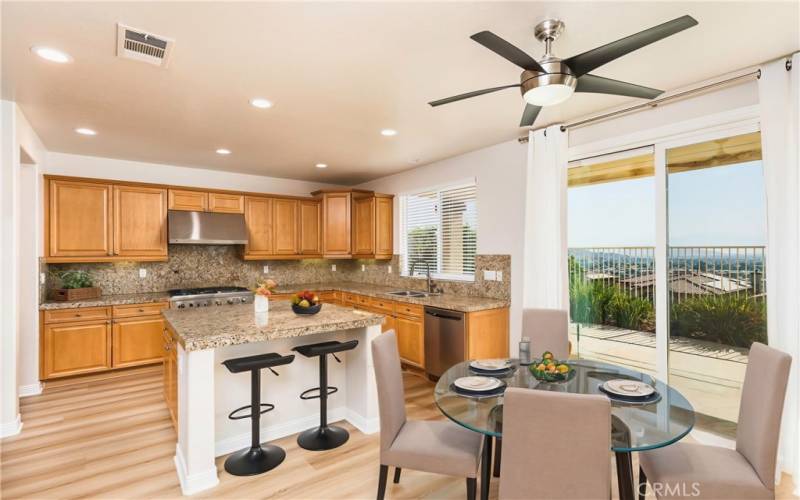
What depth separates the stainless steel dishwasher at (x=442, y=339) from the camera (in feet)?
12.8

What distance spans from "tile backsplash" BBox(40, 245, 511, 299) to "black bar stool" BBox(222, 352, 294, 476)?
8.38ft

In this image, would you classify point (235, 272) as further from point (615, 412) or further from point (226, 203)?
point (615, 412)

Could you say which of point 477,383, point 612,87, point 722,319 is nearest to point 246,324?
point 477,383

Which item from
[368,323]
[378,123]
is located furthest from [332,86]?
[368,323]

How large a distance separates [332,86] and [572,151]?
225cm

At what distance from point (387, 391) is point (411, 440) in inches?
10.9

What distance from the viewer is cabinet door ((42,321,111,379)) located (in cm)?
416

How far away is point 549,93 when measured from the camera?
Answer: 192 centimetres

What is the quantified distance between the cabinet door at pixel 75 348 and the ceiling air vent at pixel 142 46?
3380 mm

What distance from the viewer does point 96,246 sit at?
4.58 meters

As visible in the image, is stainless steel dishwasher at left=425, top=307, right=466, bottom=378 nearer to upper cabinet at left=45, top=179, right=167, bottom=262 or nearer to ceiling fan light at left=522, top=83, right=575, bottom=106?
ceiling fan light at left=522, top=83, right=575, bottom=106

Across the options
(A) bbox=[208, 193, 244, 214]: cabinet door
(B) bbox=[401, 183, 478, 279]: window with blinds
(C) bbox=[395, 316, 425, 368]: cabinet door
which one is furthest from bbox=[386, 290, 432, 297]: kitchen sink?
(A) bbox=[208, 193, 244, 214]: cabinet door

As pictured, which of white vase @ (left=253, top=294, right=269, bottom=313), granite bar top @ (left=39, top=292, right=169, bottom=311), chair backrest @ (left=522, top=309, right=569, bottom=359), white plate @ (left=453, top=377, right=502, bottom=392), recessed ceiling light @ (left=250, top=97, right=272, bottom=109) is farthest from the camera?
granite bar top @ (left=39, top=292, right=169, bottom=311)

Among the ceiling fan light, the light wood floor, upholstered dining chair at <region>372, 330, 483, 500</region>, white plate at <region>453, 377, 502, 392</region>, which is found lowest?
the light wood floor
